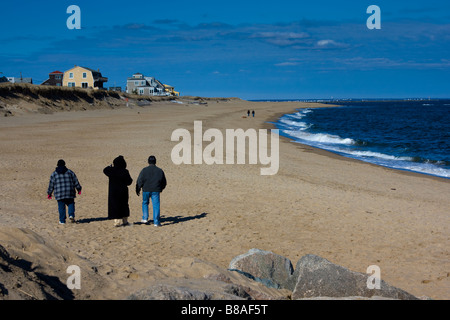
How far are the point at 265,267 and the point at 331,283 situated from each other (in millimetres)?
1246

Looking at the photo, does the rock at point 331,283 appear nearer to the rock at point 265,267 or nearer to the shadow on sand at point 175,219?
the rock at point 265,267

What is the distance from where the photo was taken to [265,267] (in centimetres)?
695

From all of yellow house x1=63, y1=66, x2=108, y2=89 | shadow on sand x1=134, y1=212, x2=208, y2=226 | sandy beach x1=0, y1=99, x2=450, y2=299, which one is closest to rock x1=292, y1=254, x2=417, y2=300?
sandy beach x1=0, y1=99, x2=450, y2=299

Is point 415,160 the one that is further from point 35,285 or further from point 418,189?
point 35,285

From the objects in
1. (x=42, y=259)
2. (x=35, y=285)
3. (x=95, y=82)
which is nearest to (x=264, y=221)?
(x=42, y=259)

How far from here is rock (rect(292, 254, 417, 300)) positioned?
580cm

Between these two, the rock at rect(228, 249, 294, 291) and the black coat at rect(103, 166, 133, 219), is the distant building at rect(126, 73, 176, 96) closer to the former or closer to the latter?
the black coat at rect(103, 166, 133, 219)

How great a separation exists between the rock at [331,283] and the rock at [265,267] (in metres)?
0.52

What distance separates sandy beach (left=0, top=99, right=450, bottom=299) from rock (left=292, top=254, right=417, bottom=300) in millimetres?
1671

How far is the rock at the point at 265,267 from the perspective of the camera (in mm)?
6852

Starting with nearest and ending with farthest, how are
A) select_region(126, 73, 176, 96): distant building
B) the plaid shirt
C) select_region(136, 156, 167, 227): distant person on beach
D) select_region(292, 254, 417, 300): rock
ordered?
select_region(292, 254, 417, 300): rock → the plaid shirt → select_region(136, 156, 167, 227): distant person on beach → select_region(126, 73, 176, 96): distant building

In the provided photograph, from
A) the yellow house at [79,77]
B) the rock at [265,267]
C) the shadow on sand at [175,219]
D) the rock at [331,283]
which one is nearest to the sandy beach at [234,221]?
the shadow on sand at [175,219]
